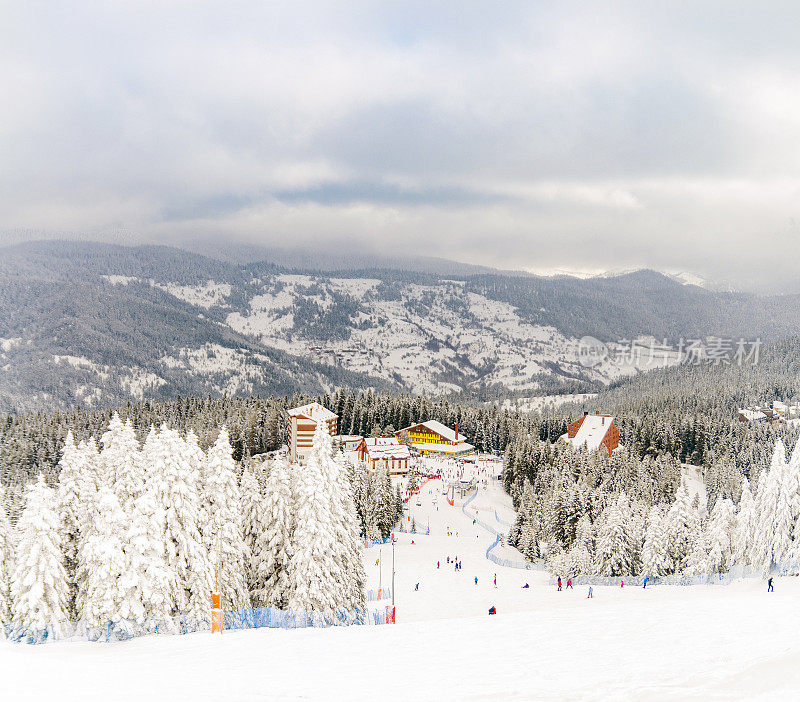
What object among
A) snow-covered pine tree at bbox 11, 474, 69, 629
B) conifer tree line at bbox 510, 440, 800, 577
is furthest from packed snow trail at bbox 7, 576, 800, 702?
conifer tree line at bbox 510, 440, 800, 577

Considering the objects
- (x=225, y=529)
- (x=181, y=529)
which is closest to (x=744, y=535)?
(x=225, y=529)

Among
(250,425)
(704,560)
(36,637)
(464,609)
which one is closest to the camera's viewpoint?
(36,637)

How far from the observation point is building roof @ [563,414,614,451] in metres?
136

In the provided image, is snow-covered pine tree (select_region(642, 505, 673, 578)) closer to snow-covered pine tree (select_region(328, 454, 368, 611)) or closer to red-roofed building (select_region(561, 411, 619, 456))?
snow-covered pine tree (select_region(328, 454, 368, 611))

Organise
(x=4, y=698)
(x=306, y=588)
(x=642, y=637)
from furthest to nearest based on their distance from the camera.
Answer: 1. (x=306, y=588)
2. (x=642, y=637)
3. (x=4, y=698)

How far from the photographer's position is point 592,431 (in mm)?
140375

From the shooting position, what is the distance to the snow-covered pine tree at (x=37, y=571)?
1157 inches

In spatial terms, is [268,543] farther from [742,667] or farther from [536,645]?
[742,667]

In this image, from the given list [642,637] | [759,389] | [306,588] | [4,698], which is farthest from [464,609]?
[759,389]

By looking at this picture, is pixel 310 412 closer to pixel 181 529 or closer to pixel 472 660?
pixel 181 529

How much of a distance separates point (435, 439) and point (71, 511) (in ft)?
394

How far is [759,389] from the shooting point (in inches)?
7057

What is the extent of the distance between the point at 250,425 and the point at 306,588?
4147 inches

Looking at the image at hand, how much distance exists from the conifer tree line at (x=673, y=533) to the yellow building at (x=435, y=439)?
72.2m
